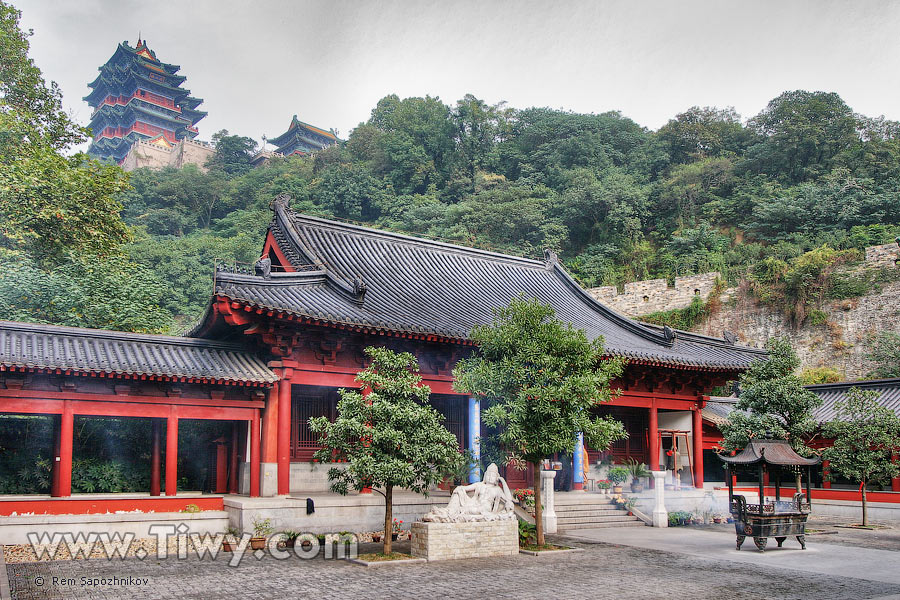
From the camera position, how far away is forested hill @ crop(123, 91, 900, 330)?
134 ft

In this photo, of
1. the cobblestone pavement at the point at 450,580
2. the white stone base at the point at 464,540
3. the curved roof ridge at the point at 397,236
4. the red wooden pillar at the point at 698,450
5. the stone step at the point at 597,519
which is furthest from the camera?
the red wooden pillar at the point at 698,450

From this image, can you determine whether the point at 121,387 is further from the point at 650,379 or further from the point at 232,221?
the point at 232,221

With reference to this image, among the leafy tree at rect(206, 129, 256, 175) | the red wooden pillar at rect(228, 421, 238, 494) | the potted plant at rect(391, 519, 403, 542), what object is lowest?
the potted plant at rect(391, 519, 403, 542)

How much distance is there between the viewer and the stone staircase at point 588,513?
Answer: 57.3 feet

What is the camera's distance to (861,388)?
24859mm

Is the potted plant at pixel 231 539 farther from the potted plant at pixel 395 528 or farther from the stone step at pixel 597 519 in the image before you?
the stone step at pixel 597 519

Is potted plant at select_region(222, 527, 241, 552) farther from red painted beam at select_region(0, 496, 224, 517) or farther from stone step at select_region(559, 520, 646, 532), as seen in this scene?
stone step at select_region(559, 520, 646, 532)

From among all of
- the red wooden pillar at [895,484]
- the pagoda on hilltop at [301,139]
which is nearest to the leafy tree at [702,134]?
the red wooden pillar at [895,484]

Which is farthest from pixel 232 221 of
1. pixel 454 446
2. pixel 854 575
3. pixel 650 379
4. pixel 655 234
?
pixel 854 575

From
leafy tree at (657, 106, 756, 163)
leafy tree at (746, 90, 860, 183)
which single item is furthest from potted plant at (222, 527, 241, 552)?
leafy tree at (657, 106, 756, 163)

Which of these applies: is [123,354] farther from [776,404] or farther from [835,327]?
[835,327]

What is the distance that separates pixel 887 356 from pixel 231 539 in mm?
29626

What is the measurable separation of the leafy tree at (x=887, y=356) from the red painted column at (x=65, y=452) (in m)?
31.8

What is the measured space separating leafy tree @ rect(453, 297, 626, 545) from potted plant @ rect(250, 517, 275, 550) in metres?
4.69
